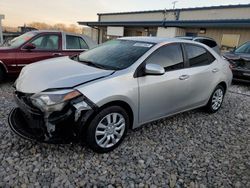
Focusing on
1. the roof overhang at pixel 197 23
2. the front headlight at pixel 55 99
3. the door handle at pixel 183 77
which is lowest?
the front headlight at pixel 55 99

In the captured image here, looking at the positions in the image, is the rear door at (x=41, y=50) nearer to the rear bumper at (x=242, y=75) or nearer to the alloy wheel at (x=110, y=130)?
the alloy wheel at (x=110, y=130)

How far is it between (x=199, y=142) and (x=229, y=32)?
1411cm

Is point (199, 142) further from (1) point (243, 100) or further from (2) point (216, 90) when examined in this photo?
(1) point (243, 100)

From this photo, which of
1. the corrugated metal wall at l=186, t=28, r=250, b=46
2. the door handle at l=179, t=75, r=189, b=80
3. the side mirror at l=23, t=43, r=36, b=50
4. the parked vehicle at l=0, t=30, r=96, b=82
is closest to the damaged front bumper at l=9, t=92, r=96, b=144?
the door handle at l=179, t=75, r=189, b=80

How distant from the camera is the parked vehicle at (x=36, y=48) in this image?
5633 millimetres

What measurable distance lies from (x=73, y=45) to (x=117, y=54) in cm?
335

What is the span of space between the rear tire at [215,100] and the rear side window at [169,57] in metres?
1.35

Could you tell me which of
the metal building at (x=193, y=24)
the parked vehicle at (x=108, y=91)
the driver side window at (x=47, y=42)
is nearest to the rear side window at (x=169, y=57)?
the parked vehicle at (x=108, y=91)

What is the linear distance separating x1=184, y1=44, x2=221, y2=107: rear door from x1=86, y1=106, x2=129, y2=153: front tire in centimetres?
153

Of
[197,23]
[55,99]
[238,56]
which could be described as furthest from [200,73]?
[197,23]

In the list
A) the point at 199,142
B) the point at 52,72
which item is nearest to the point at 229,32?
the point at 199,142

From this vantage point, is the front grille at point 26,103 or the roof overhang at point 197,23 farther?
the roof overhang at point 197,23

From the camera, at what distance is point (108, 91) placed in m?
2.84

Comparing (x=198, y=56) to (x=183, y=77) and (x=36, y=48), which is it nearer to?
(x=183, y=77)
